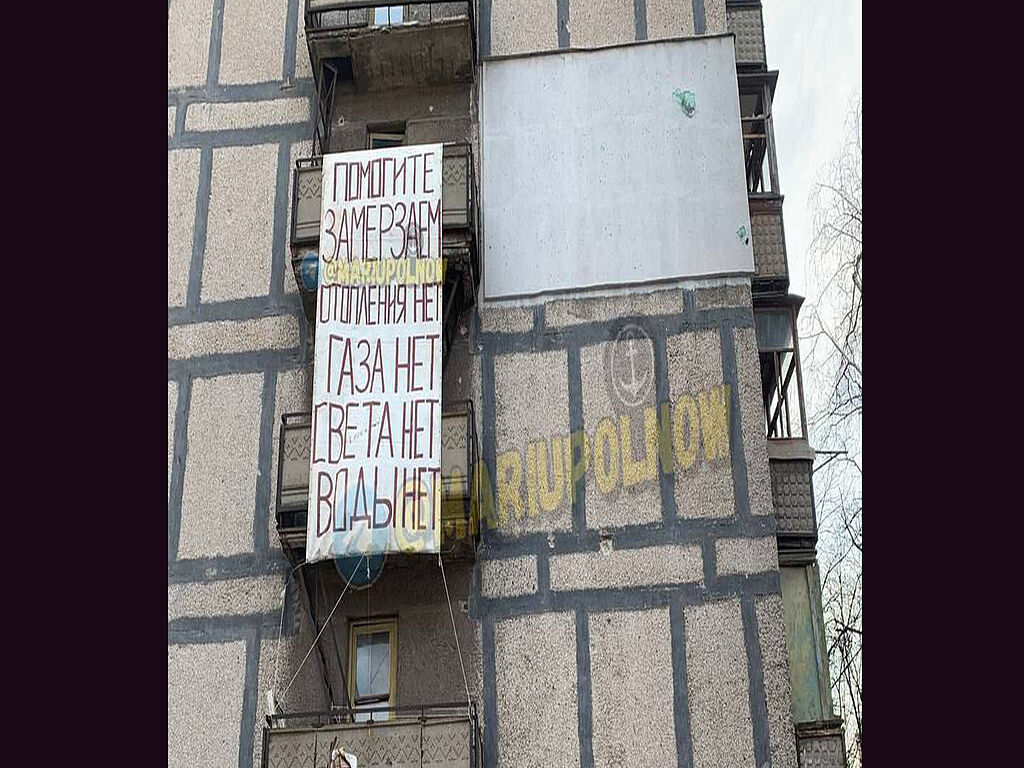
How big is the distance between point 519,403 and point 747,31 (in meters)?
6.26

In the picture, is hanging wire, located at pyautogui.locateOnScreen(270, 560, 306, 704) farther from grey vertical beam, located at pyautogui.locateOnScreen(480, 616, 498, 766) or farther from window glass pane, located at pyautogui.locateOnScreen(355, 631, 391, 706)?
grey vertical beam, located at pyautogui.locateOnScreen(480, 616, 498, 766)

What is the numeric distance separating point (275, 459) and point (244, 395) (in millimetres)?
948

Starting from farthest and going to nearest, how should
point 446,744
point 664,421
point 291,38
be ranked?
point 291,38 → point 664,421 → point 446,744

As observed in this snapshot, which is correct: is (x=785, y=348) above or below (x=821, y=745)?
above

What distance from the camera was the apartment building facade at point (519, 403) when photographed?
665 inches

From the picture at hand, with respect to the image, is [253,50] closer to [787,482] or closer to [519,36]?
[519,36]

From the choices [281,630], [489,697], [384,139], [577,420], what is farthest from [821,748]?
[384,139]

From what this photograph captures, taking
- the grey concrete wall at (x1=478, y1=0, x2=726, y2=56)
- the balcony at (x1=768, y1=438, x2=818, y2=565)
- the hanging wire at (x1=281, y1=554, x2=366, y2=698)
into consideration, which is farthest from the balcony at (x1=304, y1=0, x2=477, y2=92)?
the hanging wire at (x1=281, y1=554, x2=366, y2=698)

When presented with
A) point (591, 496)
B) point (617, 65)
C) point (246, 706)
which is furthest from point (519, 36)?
point (246, 706)

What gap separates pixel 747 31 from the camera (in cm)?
2088

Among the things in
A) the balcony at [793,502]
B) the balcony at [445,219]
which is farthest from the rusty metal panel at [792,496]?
the balcony at [445,219]

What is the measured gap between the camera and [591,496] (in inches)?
704

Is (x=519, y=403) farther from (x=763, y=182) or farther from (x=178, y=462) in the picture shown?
(x=763, y=182)

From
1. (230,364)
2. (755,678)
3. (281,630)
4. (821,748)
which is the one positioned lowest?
(821,748)
